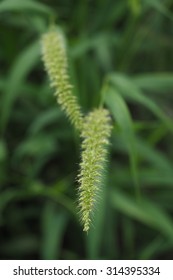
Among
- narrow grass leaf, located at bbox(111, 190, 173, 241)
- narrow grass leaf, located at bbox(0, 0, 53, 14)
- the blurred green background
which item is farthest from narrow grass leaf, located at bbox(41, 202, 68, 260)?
narrow grass leaf, located at bbox(0, 0, 53, 14)

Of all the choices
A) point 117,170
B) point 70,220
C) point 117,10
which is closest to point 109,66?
point 117,10

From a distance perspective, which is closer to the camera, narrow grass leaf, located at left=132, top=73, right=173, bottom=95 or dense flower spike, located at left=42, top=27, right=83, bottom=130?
dense flower spike, located at left=42, top=27, right=83, bottom=130

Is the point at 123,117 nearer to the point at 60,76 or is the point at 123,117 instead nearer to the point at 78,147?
the point at 60,76

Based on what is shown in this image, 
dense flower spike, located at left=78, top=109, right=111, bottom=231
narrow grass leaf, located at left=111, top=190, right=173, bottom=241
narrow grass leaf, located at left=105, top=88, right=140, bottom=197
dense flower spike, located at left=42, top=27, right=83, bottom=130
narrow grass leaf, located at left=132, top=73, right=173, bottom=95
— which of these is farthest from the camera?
narrow grass leaf, located at left=111, top=190, right=173, bottom=241

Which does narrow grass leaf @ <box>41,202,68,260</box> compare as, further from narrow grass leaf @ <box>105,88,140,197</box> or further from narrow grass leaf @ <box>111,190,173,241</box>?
narrow grass leaf @ <box>105,88,140,197</box>

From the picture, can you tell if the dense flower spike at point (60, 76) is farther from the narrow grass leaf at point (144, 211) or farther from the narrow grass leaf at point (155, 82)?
the narrow grass leaf at point (144, 211)

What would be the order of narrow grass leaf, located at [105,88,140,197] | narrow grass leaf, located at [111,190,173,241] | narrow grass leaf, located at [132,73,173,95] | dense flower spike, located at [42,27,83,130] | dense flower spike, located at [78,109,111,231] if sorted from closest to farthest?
dense flower spike, located at [78,109,111,231], dense flower spike, located at [42,27,83,130], narrow grass leaf, located at [105,88,140,197], narrow grass leaf, located at [132,73,173,95], narrow grass leaf, located at [111,190,173,241]

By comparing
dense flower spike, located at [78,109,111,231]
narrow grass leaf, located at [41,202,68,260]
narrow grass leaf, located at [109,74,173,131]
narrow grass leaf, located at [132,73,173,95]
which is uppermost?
narrow grass leaf, located at [132,73,173,95]
